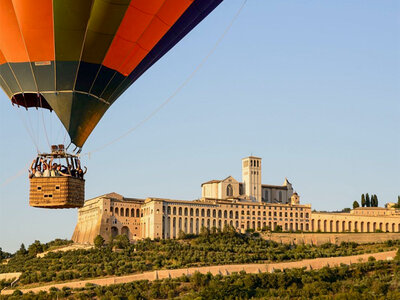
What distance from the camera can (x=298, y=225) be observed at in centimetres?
7712

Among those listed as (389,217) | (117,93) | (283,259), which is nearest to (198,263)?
(283,259)

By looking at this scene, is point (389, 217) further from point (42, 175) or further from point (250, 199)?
point (42, 175)

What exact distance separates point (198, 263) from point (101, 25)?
37860 mm

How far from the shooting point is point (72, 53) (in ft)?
63.3

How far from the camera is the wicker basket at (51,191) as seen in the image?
61.1 ft

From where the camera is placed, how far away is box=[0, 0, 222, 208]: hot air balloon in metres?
18.7

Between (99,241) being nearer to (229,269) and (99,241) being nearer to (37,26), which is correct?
(229,269)

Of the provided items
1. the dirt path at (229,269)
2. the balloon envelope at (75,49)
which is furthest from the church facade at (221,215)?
the balloon envelope at (75,49)

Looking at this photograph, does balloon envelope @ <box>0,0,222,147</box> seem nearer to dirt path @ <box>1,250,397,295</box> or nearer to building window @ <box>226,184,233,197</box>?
dirt path @ <box>1,250,397,295</box>

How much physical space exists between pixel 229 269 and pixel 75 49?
33.4m

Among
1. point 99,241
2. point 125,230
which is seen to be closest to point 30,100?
point 99,241

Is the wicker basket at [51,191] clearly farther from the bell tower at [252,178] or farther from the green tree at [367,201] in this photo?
the green tree at [367,201]

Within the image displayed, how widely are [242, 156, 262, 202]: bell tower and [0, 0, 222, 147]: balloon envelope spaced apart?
60.9 m

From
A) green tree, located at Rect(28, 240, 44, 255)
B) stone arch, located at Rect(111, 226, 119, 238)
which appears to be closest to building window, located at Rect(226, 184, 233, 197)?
stone arch, located at Rect(111, 226, 119, 238)
